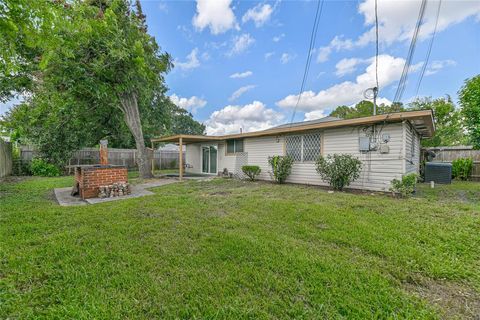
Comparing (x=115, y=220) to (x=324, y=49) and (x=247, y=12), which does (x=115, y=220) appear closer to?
(x=324, y=49)

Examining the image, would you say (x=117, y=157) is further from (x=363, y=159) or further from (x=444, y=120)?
(x=444, y=120)

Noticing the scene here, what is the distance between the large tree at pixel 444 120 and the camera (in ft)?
52.1

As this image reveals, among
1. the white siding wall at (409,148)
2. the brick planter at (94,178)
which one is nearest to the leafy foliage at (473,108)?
the white siding wall at (409,148)

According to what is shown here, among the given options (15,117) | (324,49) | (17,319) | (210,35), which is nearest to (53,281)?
(17,319)

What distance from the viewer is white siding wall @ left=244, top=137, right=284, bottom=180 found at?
9.06m

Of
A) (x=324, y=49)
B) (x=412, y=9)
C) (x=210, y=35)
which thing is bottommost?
(x=412, y=9)

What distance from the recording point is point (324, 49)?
7.54 meters

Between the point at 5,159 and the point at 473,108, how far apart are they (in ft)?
63.3

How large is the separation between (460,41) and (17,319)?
410 inches

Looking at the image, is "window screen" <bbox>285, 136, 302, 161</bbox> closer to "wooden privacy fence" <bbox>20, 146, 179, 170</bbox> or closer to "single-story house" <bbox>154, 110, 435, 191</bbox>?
"single-story house" <bbox>154, 110, 435, 191</bbox>

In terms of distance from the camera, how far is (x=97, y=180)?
19.1 ft

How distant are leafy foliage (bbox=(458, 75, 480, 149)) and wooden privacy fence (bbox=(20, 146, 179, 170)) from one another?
14477 millimetres

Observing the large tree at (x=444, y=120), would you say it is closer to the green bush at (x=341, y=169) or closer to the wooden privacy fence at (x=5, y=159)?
the green bush at (x=341, y=169)

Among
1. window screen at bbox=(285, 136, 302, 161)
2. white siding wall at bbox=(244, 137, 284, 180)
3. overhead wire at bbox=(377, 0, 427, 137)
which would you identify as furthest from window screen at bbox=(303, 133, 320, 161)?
overhead wire at bbox=(377, 0, 427, 137)
